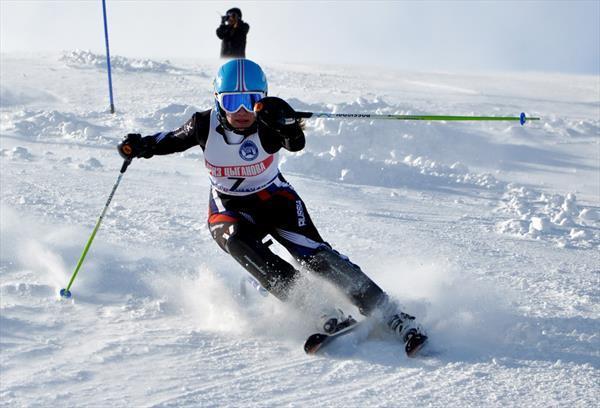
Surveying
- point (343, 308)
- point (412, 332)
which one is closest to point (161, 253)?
point (343, 308)

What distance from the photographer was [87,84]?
51.1ft

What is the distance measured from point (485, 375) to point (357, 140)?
796 cm

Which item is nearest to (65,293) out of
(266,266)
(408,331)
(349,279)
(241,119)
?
(266,266)

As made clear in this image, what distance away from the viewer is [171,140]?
194 inches

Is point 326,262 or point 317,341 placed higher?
point 326,262

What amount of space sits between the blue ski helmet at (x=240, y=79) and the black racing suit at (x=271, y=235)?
11.4 inches

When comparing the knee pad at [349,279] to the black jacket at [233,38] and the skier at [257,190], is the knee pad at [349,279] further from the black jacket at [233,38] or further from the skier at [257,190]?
the black jacket at [233,38]

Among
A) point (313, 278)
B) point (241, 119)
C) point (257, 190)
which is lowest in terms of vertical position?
point (313, 278)

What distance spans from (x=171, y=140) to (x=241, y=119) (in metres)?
0.59

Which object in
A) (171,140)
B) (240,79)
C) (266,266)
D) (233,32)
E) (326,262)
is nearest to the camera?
(266,266)

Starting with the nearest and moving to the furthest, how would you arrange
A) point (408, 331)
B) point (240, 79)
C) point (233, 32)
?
point (408, 331) → point (240, 79) → point (233, 32)

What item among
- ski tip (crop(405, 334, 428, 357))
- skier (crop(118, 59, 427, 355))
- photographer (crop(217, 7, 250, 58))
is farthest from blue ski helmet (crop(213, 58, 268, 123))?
photographer (crop(217, 7, 250, 58))

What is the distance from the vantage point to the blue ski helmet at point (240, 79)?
15.0 ft

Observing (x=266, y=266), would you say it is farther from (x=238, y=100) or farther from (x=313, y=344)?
(x=238, y=100)
